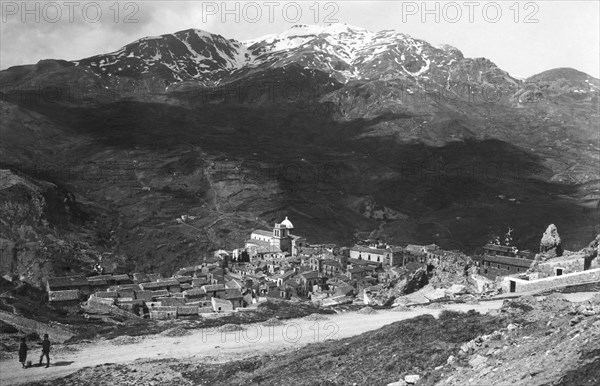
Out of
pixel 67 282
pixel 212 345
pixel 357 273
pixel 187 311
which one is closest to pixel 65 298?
pixel 67 282

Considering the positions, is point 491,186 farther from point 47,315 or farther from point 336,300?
point 47,315

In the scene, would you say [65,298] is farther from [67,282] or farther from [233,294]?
[233,294]

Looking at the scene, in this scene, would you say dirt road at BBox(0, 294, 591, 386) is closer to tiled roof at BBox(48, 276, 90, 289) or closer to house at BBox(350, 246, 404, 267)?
tiled roof at BBox(48, 276, 90, 289)

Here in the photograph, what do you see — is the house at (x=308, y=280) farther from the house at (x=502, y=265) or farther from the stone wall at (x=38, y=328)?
the stone wall at (x=38, y=328)

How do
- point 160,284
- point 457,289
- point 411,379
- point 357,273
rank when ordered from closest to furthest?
point 411,379 → point 457,289 → point 160,284 → point 357,273

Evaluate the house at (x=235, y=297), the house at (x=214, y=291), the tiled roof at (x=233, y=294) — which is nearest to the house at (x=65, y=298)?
the house at (x=214, y=291)
